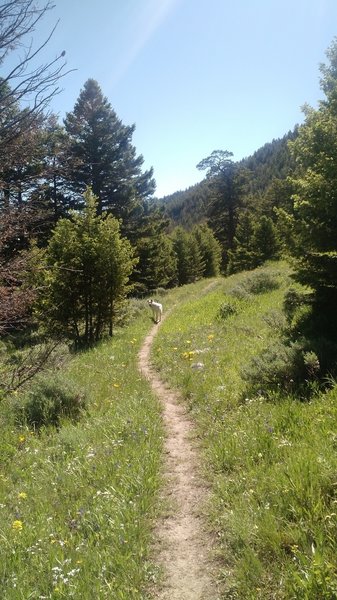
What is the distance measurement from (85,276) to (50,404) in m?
9.55

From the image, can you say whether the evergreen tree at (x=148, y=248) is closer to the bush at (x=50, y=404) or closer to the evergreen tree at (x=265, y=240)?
the evergreen tree at (x=265, y=240)

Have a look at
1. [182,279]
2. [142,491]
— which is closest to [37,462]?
[142,491]

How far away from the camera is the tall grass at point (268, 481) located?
2951mm

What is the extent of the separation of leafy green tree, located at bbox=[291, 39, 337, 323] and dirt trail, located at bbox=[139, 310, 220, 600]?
4808mm

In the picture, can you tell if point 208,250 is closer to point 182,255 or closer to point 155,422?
point 182,255

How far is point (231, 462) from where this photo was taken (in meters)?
4.80

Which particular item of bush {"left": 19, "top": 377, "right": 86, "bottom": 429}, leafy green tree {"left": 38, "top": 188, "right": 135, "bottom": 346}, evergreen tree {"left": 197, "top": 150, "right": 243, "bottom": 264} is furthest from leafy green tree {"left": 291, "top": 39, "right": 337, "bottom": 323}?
evergreen tree {"left": 197, "top": 150, "right": 243, "bottom": 264}

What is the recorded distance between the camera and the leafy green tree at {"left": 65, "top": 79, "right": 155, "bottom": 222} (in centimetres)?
2689

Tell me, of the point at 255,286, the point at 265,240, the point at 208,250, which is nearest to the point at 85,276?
the point at 255,286

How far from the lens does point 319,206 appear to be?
8.45 meters

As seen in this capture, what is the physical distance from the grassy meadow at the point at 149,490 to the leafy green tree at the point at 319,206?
2927mm

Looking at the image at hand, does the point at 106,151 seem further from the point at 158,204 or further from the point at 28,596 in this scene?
the point at 28,596

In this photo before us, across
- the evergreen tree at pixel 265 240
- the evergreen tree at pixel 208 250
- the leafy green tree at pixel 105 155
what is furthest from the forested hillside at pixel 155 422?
the evergreen tree at pixel 208 250

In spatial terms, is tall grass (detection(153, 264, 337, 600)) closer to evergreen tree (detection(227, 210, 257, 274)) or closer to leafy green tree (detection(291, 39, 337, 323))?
leafy green tree (detection(291, 39, 337, 323))
